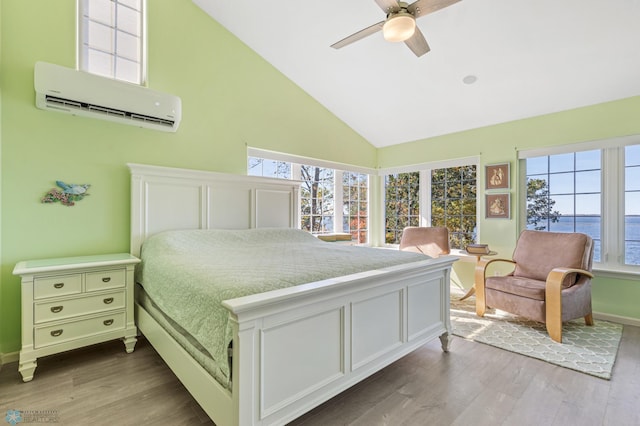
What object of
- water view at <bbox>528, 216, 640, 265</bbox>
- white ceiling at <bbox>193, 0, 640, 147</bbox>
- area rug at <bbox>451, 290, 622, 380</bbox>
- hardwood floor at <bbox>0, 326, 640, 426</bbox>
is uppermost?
white ceiling at <bbox>193, 0, 640, 147</bbox>

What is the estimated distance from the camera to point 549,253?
10.5ft

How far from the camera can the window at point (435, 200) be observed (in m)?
4.32

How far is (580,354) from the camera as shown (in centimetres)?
238

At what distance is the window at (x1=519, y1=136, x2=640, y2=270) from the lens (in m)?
3.18

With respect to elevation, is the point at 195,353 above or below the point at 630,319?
above

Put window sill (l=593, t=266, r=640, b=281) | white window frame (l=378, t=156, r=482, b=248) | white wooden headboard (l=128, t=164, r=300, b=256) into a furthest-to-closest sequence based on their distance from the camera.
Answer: white window frame (l=378, t=156, r=482, b=248) < window sill (l=593, t=266, r=640, b=281) < white wooden headboard (l=128, t=164, r=300, b=256)

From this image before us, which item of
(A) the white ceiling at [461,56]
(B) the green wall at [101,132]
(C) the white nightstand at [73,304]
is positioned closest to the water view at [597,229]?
(A) the white ceiling at [461,56]

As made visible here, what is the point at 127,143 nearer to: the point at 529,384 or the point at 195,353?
the point at 195,353

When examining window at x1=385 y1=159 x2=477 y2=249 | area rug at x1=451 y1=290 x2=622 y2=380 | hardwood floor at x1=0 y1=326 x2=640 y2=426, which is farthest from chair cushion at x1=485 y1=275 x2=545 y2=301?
window at x1=385 y1=159 x2=477 y2=249

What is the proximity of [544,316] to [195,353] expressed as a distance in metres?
2.95

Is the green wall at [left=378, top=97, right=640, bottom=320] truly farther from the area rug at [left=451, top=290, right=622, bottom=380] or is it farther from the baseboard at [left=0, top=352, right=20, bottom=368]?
the baseboard at [left=0, top=352, right=20, bottom=368]

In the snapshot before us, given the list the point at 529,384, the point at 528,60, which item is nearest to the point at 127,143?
the point at 529,384

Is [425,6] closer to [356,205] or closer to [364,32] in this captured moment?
[364,32]

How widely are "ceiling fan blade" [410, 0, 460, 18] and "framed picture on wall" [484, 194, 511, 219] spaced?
108 inches
